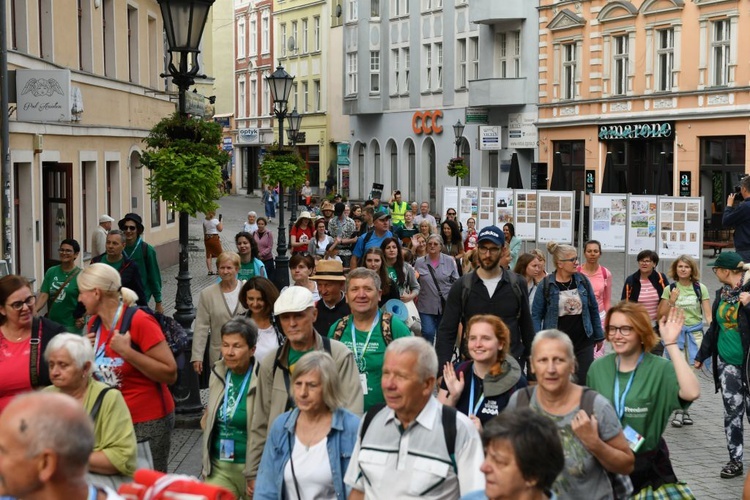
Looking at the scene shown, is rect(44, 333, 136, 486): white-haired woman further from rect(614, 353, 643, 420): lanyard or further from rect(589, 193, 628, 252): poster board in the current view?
rect(589, 193, 628, 252): poster board

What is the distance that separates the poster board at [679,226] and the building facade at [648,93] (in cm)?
1275

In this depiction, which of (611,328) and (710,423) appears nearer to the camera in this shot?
(611,328)

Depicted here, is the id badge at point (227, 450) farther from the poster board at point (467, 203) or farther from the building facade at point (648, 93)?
the building facade at point (648, 93)

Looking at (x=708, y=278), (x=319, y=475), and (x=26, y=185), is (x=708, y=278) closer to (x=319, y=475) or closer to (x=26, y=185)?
(x=26, y=185)

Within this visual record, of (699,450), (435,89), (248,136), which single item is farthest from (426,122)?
(699,450)

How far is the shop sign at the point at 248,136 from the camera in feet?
266

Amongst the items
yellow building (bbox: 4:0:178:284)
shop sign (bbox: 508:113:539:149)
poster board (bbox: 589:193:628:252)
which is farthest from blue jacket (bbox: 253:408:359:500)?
shop sign (bbox: 508:113:539:149)

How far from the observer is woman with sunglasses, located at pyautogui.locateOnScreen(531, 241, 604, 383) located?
11.0 metres

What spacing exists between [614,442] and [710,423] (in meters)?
7.23

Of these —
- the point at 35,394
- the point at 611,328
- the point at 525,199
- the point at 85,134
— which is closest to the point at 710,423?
the point at 611,328

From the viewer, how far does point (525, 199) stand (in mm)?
29172

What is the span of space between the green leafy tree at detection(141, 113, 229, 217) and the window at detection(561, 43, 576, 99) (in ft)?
115

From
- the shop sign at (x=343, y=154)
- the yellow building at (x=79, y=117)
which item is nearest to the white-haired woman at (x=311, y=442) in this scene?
the yellow building at (x=79, y=117)

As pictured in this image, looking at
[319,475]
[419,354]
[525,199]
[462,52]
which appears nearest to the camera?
[419,354]
